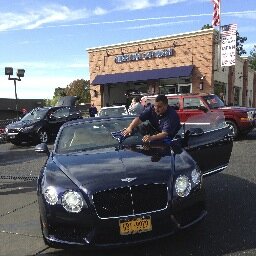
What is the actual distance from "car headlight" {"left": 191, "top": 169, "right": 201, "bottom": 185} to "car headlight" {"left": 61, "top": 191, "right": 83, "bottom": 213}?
1247 mm

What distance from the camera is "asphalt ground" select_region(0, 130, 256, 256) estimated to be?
13.7ft

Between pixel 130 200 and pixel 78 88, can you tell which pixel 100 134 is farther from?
pixel 78 88

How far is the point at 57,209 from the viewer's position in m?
3.92

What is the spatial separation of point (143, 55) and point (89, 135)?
2418 cm

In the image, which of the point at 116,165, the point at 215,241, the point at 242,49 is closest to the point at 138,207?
the point at 116,165

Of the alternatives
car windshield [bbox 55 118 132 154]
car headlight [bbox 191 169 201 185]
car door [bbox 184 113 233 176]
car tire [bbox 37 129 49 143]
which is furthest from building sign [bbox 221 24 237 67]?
car headlight [bbox 191 169 201 185]

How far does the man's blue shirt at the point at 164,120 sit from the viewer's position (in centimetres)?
582

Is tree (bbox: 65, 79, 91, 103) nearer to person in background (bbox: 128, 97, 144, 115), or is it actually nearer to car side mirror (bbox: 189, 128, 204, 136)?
person in background (bbox: 128, 97, 144, 115)

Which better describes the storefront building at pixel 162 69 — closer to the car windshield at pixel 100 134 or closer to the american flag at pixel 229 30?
the american flag at pixel 229 30

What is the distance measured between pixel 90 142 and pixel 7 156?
8.29 m

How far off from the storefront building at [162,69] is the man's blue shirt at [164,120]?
2111 cm

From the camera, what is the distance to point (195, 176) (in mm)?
4297

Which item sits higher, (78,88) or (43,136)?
(78,88)

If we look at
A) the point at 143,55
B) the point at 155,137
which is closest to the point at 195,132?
the point at 155,137
